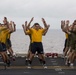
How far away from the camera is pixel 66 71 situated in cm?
1727

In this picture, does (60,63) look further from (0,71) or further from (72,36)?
(0,71)

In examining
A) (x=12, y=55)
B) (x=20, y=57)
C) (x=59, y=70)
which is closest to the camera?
(x=59, y=70)

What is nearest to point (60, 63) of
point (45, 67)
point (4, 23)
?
point (45, 67)

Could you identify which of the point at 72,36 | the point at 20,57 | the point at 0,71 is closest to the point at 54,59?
the point at 20,57

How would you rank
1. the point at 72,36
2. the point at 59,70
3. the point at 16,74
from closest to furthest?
the point at 16,74
the point at 59,70
the point at 72,36

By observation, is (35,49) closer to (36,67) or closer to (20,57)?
(36,67)

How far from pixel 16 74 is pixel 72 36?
11.3ft

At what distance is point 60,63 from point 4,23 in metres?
3.04

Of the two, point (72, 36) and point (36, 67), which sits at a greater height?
point (72, 36)

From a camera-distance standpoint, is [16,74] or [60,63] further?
[60,63]

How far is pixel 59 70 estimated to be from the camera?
17.5 meters

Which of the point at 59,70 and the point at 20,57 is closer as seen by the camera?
the point at 59,70

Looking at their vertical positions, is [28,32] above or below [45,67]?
above

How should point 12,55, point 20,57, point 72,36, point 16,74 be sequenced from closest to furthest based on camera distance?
point 16,74, point 72,36, point 12,55, point 20,57
